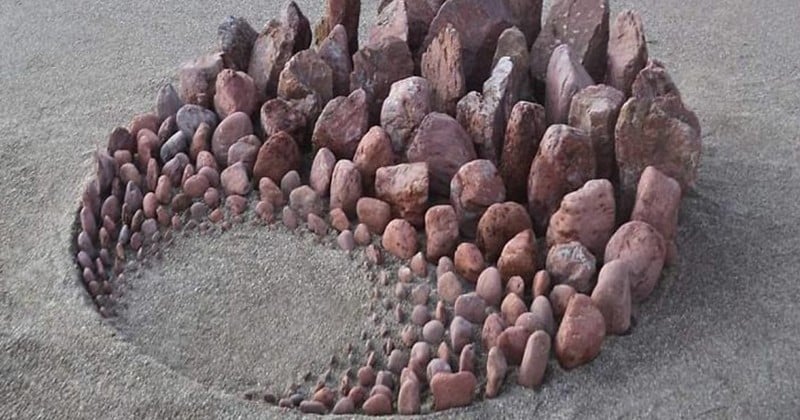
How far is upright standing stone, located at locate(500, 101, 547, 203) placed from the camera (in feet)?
4.58

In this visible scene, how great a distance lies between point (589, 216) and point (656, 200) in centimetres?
9

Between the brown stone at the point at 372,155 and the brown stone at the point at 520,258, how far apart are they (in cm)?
24

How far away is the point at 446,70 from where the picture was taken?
1.54 m

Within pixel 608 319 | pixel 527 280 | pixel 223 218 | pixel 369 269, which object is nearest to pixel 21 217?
pixel 223 218

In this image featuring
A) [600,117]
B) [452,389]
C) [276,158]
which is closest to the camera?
[452,389]

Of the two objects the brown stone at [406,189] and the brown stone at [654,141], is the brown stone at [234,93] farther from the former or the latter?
the brown stone at [654,141]

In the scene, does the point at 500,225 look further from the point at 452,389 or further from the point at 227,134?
the point at 227,134

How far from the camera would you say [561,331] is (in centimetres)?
120

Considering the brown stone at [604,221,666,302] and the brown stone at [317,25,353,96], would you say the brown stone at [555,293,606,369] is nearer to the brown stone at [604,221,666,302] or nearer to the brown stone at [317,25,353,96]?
the brown stone at [604,221,666,302]

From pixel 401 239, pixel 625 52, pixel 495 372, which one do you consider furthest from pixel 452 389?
pixel 625 52

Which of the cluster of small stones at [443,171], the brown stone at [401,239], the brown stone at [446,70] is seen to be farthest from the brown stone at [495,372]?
the brown stone at [446,70]

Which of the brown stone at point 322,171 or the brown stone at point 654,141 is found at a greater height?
the brown stone at point 654,141

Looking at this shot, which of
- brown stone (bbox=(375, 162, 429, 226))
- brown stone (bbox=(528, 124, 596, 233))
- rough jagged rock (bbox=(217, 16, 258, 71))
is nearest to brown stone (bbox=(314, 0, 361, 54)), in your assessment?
rough jagged rock (bbox=(217, 16, 258, 71))

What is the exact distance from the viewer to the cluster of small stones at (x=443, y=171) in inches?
48.6
